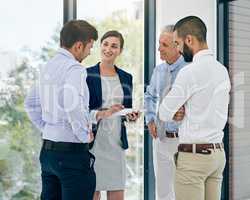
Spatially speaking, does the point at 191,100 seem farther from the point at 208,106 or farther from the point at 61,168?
the point at 61,168

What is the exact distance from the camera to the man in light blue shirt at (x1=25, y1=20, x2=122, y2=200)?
196 cm

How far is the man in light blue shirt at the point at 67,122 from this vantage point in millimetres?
1961

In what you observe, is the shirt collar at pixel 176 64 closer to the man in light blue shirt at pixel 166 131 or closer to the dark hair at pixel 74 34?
the man in light blue shirt at pixel 166 131

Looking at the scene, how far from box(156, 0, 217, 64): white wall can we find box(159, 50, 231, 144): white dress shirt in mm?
1654

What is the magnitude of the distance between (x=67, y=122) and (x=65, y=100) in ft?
0.46

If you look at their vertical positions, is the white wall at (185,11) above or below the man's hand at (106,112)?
above

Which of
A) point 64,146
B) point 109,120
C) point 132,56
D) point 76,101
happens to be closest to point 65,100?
point 76,101

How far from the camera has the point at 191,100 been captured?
2.00m

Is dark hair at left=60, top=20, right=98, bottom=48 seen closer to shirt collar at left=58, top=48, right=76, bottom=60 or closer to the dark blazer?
shirt collar at left=58, top=48, right=76, bottom=60

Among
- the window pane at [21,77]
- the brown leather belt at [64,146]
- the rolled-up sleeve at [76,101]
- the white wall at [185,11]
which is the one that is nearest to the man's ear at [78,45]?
the rolled-up sleeve at [76,101]

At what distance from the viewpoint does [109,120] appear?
2762 mm

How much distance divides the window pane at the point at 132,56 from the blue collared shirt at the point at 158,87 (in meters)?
0.38

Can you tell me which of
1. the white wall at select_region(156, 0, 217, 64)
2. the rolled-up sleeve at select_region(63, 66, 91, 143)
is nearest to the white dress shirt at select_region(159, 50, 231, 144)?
the rolled-up sleeve at select_region(63, 66, 91, 143)

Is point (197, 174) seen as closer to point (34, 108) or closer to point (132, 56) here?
point (34, 108)
